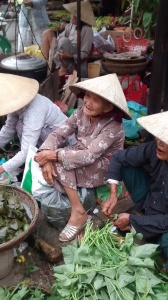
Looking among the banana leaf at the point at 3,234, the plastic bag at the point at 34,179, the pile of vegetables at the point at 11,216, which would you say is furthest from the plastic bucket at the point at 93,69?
the banana leaf at the point at 3,234

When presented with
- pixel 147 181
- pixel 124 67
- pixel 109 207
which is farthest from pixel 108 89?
pixel 124 67

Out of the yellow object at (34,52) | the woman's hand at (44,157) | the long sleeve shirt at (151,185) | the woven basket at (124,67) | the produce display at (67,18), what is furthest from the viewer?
the produce display at (67,18)

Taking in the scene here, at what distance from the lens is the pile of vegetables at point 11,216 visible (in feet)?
7.67

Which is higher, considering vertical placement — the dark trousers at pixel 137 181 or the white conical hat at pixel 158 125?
the white conical hat at pixel 158 125

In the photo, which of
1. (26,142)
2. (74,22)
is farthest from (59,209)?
(74,22)

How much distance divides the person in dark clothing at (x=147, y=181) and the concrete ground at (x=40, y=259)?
0.50 m

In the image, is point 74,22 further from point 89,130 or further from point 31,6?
point 89,130

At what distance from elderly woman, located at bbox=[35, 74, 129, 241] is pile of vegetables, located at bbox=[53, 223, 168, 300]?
0.77 meters

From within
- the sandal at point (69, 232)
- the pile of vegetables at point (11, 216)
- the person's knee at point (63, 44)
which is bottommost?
the sandal at point (69, 232)

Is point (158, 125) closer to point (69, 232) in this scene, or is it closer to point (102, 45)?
point (69, 232)

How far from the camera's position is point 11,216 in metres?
2.46

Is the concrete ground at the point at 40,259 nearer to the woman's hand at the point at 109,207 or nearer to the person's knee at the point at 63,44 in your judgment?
the woman's hand at the point at 109,207

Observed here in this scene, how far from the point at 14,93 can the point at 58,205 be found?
977 mm

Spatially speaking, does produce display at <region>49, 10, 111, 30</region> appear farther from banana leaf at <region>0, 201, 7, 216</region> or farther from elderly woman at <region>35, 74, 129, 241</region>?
banana leaf at <region>0, 201, 7, 216</region>
